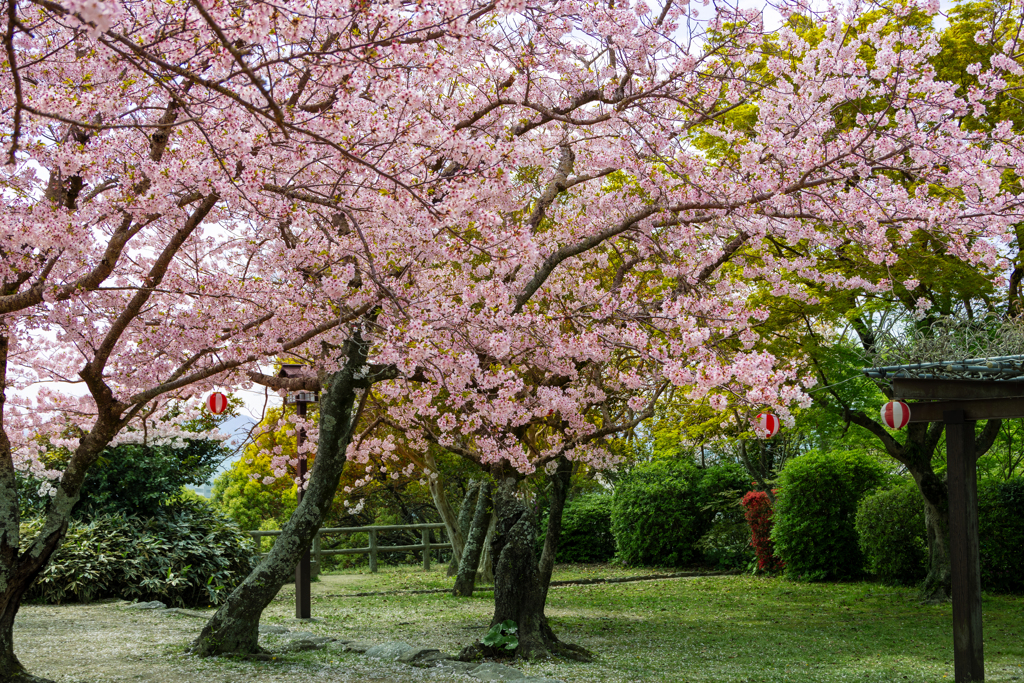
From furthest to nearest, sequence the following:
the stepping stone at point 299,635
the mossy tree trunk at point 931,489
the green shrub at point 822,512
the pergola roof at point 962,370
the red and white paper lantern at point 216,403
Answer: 1. the green shrub at point 822,512
2. the mossy tree trunk at point 931,489
3. the red and white paper lantern at point 216,403
4. the stepping stone at point 299,635
5. the pergola roof at point 962,370

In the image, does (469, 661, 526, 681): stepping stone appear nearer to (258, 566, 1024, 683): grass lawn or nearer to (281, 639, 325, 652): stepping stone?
(258, 566, 1024, 683): grass lawn

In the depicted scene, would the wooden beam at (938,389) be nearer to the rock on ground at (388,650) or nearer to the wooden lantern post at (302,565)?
the rock on ground at (388,650)

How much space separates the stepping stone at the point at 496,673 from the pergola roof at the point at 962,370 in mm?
3328

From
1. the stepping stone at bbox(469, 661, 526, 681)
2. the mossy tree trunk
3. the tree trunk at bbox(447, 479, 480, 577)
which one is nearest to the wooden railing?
the tree trunk at bbox(447, 479, 480, 577)

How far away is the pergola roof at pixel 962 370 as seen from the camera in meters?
5.57

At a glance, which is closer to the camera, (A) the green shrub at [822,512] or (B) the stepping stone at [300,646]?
(B) the stepping stone at [300,646]

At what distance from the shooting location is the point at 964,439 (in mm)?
Answer: 6055

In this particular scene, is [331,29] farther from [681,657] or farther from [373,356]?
[681,657]

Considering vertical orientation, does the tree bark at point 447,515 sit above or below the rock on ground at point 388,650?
above

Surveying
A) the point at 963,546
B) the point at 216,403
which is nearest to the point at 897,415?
the point at 963,546

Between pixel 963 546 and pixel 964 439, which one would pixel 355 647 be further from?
pixel 964 439

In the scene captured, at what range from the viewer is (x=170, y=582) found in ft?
32.9

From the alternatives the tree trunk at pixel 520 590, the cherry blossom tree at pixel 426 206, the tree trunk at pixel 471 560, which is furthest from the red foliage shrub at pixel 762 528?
the tree trunk at pixel 520 590

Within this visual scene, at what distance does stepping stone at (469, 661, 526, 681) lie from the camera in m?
5.67
